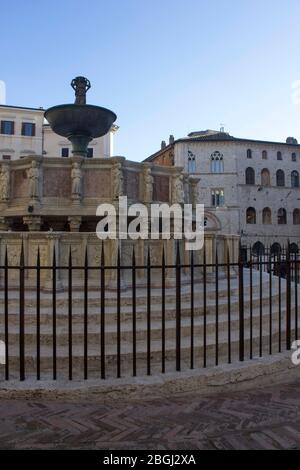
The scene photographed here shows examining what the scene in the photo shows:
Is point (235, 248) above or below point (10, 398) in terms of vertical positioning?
above

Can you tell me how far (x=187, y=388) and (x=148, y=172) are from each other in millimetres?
6912

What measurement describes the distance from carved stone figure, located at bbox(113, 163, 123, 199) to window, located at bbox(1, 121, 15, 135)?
125 feet

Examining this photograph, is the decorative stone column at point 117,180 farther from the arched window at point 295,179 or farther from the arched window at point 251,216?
the arched window at point 295,179

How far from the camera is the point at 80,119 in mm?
10516

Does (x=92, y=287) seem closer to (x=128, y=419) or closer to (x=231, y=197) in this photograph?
(x=128, y=419)

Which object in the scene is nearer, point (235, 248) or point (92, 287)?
point (92, 287)

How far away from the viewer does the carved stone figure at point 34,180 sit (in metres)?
9.28

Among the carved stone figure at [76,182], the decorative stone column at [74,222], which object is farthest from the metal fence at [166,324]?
the carved stone figure at [76,182]

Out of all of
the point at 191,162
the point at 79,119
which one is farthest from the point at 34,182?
the point at 191,162

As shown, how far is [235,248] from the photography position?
9719mm

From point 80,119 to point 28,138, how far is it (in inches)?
1418

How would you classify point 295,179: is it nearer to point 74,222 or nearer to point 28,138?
point 28,138
